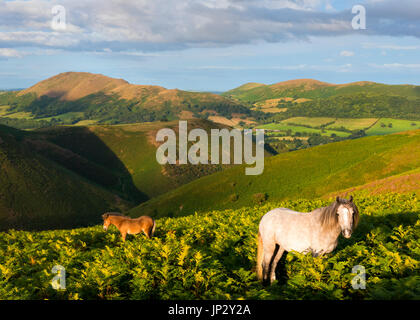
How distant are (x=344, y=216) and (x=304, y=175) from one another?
7785 cm

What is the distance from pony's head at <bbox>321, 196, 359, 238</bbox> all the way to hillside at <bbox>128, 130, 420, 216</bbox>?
5928 centimetres

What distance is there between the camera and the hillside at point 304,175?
222 feet

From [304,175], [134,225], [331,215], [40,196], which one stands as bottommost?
[40,196]

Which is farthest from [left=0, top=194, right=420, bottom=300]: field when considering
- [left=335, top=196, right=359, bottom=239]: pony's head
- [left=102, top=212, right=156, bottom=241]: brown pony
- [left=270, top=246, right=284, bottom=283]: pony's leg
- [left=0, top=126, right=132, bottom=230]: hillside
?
[left=0, top=126, right=132, bottom=230]: hillside

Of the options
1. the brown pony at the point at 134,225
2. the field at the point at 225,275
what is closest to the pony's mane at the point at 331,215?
the field at the point at 225,275

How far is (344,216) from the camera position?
29.2ft

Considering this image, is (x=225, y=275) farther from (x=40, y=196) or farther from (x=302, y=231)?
(x=40, y=196)

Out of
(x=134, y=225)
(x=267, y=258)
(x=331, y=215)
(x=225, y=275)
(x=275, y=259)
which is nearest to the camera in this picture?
(x=331, y=215)

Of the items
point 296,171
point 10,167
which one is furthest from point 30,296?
point 10,167

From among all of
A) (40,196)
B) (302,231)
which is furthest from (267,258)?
(40,196)

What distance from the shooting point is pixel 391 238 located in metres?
13.6

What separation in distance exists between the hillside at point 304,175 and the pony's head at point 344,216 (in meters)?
59.3

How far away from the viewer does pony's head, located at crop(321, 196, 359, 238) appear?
887 centimetres

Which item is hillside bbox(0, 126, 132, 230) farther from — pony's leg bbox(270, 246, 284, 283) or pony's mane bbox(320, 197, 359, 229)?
pony's mane bbox(320, 197, 359, 229)
